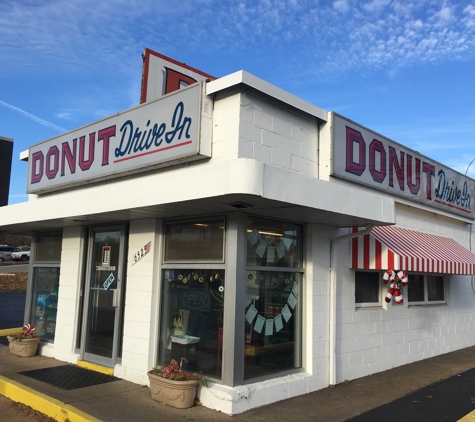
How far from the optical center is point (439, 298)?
10.7 m

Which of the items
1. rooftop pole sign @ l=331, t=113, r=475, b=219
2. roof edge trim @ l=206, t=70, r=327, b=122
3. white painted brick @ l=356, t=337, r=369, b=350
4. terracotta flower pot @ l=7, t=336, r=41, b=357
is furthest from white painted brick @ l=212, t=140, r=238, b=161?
terracotta flower pot @ l=7, t=336, r=41, b=357

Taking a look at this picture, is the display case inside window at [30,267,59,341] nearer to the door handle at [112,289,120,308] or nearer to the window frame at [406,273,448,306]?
the door handle at [112,289,120,308]

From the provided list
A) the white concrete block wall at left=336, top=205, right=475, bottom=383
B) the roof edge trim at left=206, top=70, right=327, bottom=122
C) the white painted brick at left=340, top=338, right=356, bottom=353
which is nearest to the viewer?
the roof edge trim at left=206, top=70, right=327, bottom=122

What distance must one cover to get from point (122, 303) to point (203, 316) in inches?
76.2

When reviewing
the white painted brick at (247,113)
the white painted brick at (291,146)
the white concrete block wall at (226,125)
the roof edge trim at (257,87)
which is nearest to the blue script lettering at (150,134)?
the white concrete block wall at (226,125)

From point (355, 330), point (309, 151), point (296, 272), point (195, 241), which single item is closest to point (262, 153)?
point (309, 151)

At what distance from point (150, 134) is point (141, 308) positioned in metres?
2.62

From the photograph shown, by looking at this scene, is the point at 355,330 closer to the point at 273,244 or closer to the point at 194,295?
the point at 273,244

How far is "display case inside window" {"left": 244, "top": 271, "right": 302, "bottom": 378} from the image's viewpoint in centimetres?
650

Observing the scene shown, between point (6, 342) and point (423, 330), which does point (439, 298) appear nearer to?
point (423, 330)

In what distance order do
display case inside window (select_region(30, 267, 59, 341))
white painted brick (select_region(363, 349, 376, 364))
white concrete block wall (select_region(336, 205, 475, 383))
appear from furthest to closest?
display case inside window (select_region(30, 267, 59, 341)) < white painted brick (select_region(363, 349, 376, 364)) < white concrete block wall (select_region(336, 205, 475, 383))

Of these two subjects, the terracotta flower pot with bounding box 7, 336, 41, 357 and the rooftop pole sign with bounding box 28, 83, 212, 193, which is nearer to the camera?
the rooftop pole sign with bounding box 28, 83, 212, 193

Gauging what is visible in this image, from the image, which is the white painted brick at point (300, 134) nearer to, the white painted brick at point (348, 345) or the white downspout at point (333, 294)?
the white downspout at point (333, 294)

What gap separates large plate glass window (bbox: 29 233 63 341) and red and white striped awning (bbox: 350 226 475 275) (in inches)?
229
